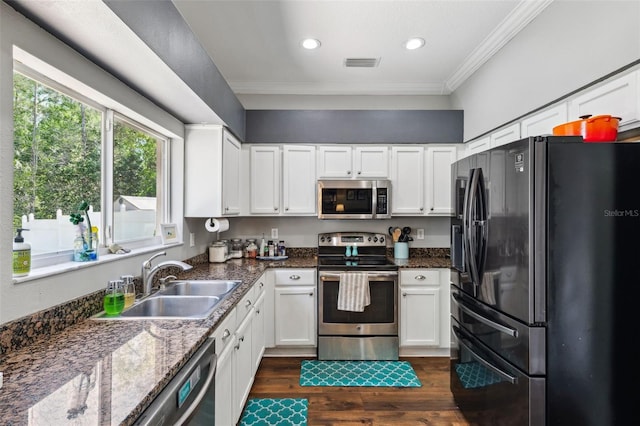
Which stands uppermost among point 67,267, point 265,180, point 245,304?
point 265,180

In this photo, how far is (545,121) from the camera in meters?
2.09

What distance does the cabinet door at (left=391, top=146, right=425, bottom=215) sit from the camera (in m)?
3.42

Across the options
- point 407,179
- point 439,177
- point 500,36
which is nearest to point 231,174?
point 407,179

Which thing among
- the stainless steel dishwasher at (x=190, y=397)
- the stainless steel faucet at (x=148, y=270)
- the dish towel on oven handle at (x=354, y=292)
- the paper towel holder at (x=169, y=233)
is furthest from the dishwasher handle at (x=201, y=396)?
the dish towel on oven handle at (x=354, y=292)

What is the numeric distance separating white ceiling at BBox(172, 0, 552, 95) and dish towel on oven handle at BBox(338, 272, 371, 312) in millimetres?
1964

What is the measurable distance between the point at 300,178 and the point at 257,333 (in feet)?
5.18

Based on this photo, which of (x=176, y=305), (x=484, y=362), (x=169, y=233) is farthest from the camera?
(x=169, y=233)

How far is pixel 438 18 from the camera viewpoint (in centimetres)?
230

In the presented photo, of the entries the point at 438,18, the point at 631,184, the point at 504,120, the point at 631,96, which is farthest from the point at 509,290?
the point at 438,18

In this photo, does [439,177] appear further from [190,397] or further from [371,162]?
[190,397]

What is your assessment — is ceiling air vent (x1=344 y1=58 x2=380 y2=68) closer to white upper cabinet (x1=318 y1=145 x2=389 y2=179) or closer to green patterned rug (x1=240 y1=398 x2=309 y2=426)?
white upper cabinet (x1=318 y1=145 x2=389 y2=179)

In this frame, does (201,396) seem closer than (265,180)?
Yes

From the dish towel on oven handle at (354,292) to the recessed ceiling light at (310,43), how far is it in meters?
1.97

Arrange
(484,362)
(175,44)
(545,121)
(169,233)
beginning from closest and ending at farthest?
1. (175,44)
2. (484,362)
3. (545,121)
4. (169,233)
